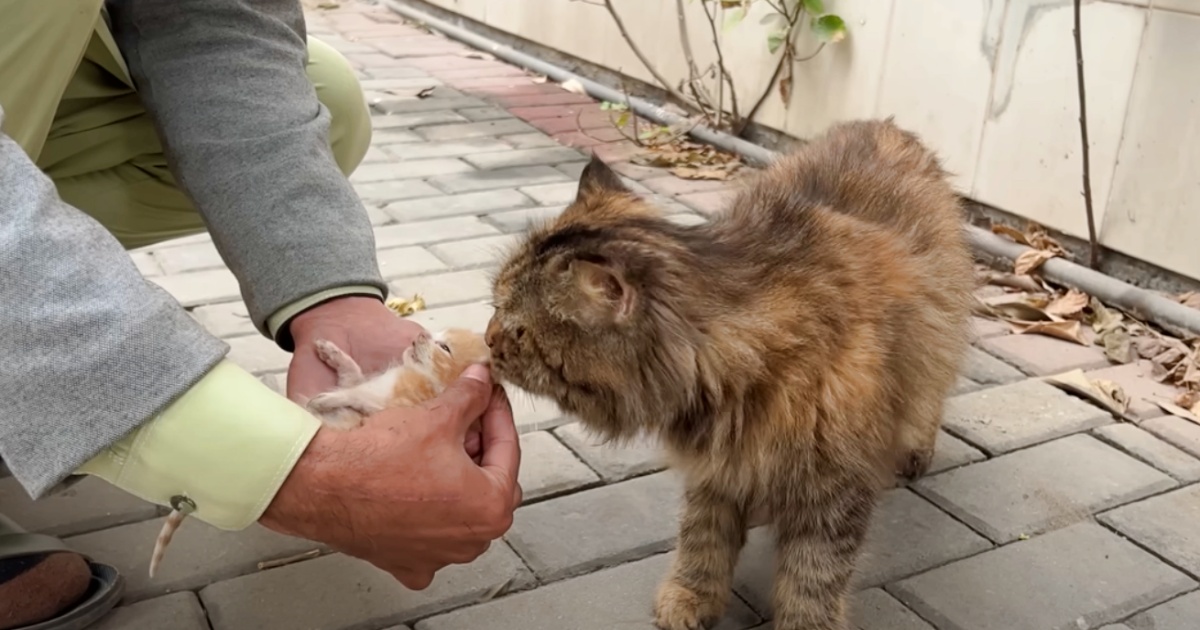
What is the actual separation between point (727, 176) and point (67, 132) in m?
2.81

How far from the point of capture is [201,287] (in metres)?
3.29

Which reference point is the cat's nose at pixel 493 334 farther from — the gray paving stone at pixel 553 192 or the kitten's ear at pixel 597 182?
the gray paving stone at pixel 553 192

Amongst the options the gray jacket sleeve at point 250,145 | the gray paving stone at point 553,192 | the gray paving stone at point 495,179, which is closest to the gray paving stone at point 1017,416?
the gray jacket sleeve at point 250,145

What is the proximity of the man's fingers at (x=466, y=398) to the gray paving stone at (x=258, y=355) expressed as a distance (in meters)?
1.26

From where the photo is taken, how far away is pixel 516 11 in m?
6.43

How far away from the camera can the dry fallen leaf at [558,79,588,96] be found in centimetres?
579

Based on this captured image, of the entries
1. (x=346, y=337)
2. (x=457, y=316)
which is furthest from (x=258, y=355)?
(x=346, y=337)

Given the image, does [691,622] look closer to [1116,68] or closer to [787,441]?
[787,441]

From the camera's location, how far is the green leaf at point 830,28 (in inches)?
166

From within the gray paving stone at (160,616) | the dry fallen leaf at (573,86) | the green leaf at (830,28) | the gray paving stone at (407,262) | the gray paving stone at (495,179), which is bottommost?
the gray paving stone at (160,616)

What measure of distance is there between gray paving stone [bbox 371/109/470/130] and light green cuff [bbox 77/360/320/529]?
150 inches

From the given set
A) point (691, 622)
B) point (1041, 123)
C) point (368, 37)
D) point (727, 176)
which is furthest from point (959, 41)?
point (368, 37)

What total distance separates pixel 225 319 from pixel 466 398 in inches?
67.9

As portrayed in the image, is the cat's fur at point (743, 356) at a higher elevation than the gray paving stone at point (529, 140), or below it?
higher
